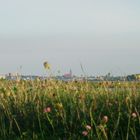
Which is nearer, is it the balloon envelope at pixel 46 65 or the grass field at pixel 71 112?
the grass field at pixel 71 112

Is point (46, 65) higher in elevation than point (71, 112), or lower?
higher

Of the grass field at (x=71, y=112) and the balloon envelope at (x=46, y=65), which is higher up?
the balloon envelope at (x=46, y=65)

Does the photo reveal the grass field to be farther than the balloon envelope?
No

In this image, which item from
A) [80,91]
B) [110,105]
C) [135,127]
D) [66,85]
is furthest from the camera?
[66,85]

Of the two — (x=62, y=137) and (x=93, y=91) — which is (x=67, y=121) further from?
(x=93, y=91)

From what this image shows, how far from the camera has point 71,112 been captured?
9336 millimetres

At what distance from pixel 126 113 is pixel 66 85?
10.2 ft

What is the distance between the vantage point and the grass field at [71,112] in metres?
8.69

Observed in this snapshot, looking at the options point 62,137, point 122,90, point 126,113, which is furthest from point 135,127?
point 122,90

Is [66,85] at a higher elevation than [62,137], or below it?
→ higher

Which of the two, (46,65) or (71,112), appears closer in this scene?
(71,112)

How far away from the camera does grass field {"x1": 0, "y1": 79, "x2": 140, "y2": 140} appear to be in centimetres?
869

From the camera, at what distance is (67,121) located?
9.25 metres

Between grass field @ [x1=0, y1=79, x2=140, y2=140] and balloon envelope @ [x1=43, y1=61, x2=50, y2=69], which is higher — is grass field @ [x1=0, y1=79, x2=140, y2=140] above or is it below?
below
